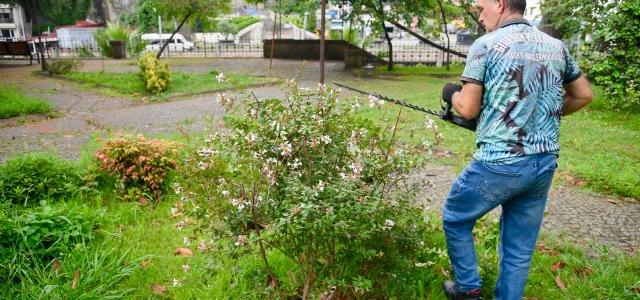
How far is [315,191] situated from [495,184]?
34.3 inches

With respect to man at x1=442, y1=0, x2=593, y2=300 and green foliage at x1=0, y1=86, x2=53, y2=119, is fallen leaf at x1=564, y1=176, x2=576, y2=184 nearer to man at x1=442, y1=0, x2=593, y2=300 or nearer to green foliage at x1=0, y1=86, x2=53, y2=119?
man at x1=442, y1=0, x2=593, y2=300

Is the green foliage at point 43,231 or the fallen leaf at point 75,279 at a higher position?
the green foliage at point 43,231

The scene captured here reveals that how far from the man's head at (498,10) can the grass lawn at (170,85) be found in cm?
925

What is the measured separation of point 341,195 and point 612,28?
30.6 ft

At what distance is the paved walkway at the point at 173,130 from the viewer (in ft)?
14.5

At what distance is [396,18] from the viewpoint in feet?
53.9

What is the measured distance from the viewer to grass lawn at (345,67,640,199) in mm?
5414

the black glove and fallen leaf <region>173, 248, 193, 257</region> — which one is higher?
the black glove

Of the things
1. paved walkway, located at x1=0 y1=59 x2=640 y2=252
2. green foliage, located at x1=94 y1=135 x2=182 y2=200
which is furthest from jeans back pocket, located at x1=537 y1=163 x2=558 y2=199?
green foliage, located at x1=94 y1=135 x2=182 y2=200

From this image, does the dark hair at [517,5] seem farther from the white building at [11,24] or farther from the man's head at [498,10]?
the white building at [11,24]

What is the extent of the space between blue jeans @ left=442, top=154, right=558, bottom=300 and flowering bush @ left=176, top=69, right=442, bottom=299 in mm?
215

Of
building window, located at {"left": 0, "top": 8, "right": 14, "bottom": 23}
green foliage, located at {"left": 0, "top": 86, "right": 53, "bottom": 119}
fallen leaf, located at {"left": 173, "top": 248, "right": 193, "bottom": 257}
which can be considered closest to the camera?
fallen leaf, located at {"left": 173, "top": 248, "right": 193, "bottom": 257}

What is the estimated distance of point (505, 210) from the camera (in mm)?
2756

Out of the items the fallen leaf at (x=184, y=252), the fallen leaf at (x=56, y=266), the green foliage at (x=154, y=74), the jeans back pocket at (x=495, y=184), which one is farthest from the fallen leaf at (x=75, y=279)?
the green foliage at (x=154, y=74)
